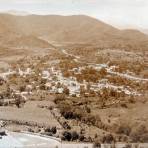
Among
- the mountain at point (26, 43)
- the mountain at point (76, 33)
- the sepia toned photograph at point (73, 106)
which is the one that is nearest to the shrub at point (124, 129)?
the sepia toned photograph at point (73, 106)

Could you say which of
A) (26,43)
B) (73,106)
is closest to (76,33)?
(26,43)

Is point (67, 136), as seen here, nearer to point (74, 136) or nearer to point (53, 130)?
point (74, 136)

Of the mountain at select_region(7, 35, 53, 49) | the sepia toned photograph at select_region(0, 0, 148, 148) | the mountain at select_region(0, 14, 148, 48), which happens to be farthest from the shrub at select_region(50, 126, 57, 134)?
the mountain at select_region(0, 14, 148, 48)

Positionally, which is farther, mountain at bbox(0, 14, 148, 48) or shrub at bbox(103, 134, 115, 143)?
mountain at bbox(0, 14, 148, 48)

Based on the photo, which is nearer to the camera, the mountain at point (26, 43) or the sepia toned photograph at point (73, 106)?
the sepia toned photograph at point (73, 106)

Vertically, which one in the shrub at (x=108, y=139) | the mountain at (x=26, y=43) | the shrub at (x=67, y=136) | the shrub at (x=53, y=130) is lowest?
the mountain at (x=26, y=43)

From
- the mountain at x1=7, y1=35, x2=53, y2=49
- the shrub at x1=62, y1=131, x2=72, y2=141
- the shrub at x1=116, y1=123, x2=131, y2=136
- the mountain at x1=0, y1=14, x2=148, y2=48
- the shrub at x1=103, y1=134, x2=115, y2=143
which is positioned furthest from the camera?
the mountain at x1=0, y1=14, x2=148, y2=48

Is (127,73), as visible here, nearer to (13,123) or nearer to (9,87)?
(9,87)

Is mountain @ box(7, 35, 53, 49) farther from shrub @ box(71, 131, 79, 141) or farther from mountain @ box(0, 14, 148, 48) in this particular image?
shrub @ box(71, 131, 79, 141)

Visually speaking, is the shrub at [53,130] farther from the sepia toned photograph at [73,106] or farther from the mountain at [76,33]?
the mountain at [76,33]

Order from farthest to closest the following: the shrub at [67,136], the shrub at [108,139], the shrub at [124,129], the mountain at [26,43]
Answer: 1. the mountain at [26,43]
2. the shrub at [124,129]
3. the shrub at [67,136]
4. the shrub at [108,139]

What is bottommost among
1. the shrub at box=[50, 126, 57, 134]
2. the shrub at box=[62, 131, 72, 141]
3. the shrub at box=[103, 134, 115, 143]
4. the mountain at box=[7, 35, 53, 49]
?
the mountain at box=[7, 35, 53, 49]
